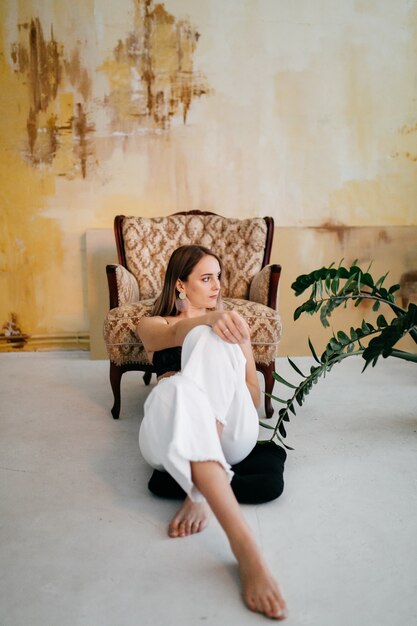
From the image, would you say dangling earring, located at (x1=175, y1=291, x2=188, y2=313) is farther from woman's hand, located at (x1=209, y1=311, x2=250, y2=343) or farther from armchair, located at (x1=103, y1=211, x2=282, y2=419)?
woman's hand, located at (x1=209, y1=311, x2=250, y2=343)

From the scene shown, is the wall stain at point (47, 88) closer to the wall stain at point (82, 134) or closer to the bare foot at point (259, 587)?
the wall stain at point (82, 134)

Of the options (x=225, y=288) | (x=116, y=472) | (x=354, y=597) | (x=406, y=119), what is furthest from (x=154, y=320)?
(x=406, y=119)

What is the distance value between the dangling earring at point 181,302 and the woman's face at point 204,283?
0.03m

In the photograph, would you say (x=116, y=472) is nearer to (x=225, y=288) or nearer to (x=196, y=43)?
(x=225, y=288)

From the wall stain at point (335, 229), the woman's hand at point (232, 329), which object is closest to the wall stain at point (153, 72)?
the wall stain at point (335, 229)

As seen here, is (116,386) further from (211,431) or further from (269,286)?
(211,431)

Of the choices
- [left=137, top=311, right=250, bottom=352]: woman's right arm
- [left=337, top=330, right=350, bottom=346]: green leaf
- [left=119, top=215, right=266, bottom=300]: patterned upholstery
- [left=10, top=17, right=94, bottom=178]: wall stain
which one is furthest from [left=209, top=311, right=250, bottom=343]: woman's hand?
[left=10, top=17, right=94, bottom=178]: wall stain

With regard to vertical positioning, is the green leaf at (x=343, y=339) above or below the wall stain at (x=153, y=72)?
below

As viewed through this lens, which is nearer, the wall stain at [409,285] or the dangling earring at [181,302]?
the dangling earring at [181,302]

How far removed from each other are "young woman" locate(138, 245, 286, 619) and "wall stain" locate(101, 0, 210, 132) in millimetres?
2203

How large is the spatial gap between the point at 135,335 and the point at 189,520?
1093 mm

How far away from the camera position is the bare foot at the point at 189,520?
4.68 ft

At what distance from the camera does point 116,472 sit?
1.84 metres

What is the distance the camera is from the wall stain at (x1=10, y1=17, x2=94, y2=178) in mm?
3441
